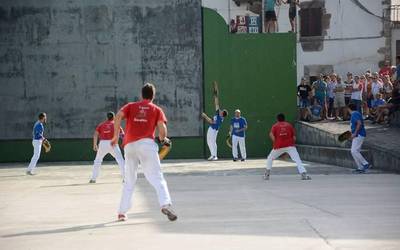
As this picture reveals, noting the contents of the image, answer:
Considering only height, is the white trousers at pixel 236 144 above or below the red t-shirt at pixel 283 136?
below

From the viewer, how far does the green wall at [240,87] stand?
30625mm

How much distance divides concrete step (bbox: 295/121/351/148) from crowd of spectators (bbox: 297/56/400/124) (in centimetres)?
57

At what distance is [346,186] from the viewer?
16125 millimetres

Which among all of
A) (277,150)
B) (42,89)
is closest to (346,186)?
(277,150)

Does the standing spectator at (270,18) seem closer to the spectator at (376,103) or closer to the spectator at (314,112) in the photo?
the spectator at (314,112)

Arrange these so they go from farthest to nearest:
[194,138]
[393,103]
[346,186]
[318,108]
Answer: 1. [194,138]
2. [318,108]
3. [393,103]
4. [346,186]

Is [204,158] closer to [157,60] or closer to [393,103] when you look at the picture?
[157,60]

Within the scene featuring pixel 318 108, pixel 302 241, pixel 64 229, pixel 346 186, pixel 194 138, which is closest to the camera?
pixel 302 241

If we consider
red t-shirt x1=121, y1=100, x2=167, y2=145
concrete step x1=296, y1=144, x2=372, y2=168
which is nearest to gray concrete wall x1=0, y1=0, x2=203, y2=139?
concrete step x1=296, y1=144, x2=372, y2=168

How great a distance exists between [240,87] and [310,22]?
1527 cm

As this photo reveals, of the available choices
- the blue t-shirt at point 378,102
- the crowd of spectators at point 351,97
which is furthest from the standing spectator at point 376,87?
the blue t-shirt at point 378,102

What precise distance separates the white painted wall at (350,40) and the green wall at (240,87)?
13309mm

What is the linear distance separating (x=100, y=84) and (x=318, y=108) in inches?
335

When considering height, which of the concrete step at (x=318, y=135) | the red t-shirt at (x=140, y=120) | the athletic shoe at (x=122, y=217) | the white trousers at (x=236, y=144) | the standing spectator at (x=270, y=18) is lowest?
the white trousers at (x=236, y=144)
